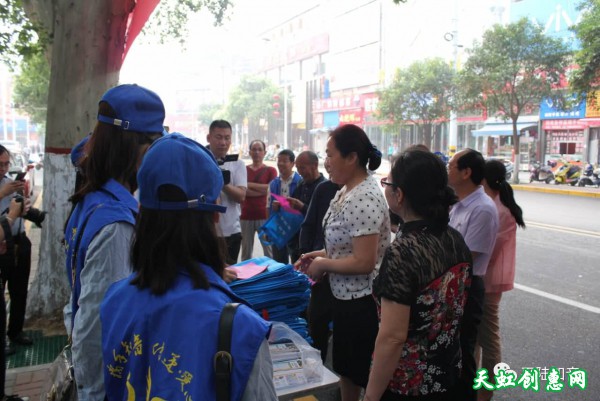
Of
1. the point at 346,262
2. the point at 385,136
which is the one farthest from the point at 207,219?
the point at 385,136

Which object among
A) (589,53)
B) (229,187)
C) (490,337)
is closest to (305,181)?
(229,187)

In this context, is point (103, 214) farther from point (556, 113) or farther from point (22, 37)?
point (556, 113)

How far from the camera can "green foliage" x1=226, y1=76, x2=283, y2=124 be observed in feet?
189

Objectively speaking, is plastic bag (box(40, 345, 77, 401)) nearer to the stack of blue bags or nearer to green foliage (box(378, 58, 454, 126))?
the stack of blue bags

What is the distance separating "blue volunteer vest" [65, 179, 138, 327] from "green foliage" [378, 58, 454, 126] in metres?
27.6

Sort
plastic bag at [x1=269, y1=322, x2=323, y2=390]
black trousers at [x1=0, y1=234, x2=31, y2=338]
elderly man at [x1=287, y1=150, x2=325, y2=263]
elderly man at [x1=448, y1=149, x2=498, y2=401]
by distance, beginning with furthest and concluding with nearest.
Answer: elderly man at [x1=287, y1=150, x2=325, y2=263], black trousers at [x1=0, y1=234, x2=31, y2=338], elderly man at [x1=448, y1=149, x2=498, y2=401], plastic bag at [x1=269, y1=322, x2=323, y2=390]

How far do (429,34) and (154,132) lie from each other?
4014 cm

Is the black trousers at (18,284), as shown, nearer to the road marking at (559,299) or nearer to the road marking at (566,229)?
the road marking at (559,299)

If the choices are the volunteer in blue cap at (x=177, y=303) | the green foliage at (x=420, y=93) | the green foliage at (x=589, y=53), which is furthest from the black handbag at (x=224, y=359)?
the green foliage at (x=420, y=93)

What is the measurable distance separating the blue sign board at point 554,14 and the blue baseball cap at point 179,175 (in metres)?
28.2

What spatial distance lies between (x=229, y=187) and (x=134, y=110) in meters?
3.13

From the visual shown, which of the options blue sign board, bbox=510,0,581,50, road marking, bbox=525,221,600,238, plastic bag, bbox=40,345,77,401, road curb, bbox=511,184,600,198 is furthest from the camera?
blue sign board, bbox=510,0,581,50

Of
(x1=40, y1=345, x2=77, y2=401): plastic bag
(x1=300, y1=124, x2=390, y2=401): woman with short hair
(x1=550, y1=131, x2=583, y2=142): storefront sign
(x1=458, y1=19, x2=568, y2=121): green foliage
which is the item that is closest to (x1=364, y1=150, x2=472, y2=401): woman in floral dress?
(x1=300, y1=124, x2=390, y2=401): woman with short hair

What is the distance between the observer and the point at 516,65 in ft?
66.4
